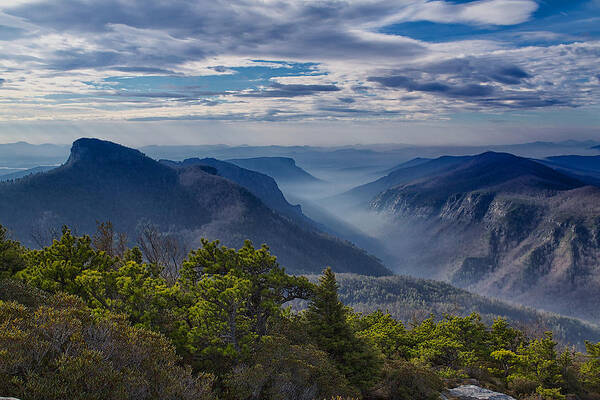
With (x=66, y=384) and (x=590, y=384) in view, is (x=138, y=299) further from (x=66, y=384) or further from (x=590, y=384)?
(x=590, y=384)

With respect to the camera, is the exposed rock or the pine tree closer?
the pine tree

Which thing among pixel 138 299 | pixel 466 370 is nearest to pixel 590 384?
pixel 466 370

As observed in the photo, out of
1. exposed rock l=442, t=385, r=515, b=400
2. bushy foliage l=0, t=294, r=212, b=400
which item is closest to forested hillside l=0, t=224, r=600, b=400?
bushy foliage l=0, t=294, r=212, b=400

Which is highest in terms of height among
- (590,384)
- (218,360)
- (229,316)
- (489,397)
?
(229,316)

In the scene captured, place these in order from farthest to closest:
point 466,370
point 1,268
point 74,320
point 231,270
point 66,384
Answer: point 466,370, point 1,268, point 231,270, point 74,320, point 66,384

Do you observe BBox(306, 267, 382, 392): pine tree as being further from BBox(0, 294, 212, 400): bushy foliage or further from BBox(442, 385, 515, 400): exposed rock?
BBox(0, 294, 212, 400): bushy foliage

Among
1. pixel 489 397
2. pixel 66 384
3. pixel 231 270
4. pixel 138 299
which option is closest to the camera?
pixel 66 384

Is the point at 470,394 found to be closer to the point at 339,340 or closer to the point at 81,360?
the point at 339,340
